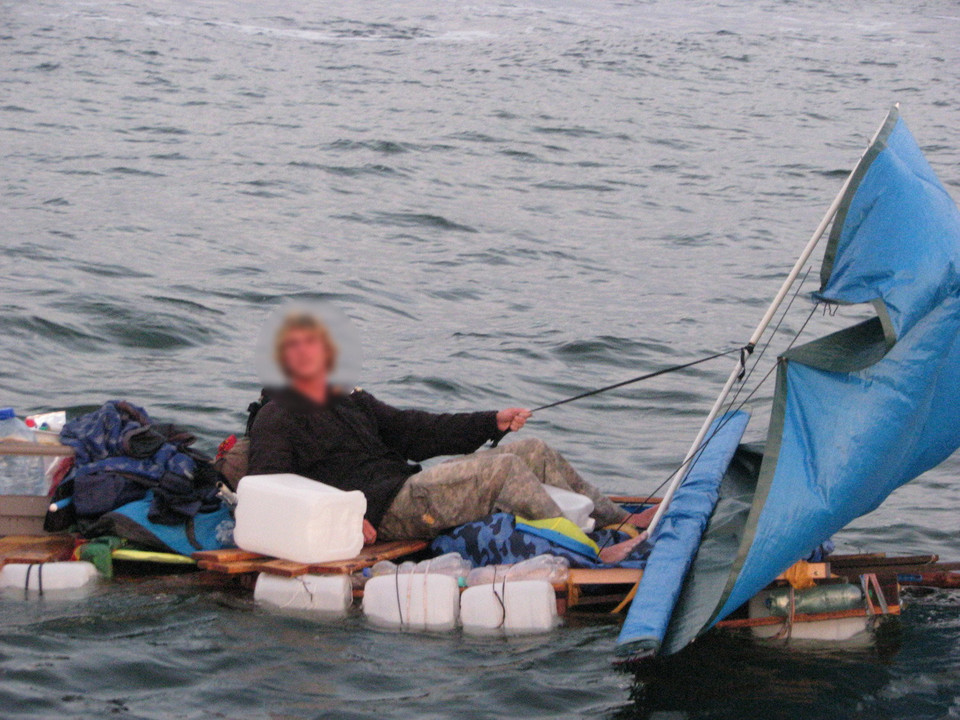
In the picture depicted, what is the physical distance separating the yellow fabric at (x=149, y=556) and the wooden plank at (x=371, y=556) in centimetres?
76

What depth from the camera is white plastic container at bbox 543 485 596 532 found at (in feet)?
23.8

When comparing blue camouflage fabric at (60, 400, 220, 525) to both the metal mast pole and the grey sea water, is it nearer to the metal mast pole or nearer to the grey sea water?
the grey sea water

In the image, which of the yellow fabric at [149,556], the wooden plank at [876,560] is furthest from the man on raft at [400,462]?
the wooden plank at [876,560]

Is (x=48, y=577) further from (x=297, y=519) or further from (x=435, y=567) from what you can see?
(x=435, y=567)

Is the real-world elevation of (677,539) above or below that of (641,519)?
above

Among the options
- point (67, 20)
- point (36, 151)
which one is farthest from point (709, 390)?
point (67, 20)

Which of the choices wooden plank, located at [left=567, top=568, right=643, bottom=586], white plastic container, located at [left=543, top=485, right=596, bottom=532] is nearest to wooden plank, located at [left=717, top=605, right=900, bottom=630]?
wooden plank, located at [left=567, top=568, right=643, bottom=586]

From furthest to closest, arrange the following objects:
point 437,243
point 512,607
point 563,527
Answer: point 437,243 → point 563,527 → point 512,607

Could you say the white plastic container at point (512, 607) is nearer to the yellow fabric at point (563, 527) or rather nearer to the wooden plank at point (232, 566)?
the yellow fabric at point (563, 527)

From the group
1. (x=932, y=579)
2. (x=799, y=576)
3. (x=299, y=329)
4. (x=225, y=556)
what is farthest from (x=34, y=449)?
(x=932, y=579)

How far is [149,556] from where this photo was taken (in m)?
6.93

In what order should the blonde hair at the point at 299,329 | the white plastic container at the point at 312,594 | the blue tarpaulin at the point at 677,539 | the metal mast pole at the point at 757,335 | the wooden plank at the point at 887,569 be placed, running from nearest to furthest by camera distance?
the blue tarpaulin at the point at 677,539 → the blonde hair at the point at 299,329 → the white plastic container at the point at 312,594 → the metal mast pole at the point at 757,335 → the wooden plank at the point at 887,569

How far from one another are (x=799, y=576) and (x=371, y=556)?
2245 millimetres

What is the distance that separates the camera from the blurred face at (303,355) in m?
6.38
